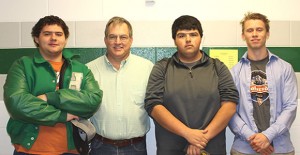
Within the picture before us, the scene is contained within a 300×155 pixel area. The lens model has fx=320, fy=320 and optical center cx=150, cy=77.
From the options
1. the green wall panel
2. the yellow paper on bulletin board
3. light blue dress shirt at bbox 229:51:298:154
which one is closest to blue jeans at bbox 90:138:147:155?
light blue dress shirt at bbox 229:51:298:154

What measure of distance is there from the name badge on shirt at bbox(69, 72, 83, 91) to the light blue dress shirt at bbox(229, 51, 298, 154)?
43.4 inches

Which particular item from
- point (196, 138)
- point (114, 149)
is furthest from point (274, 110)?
point (114, 149)

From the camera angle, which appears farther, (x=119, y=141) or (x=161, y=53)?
(x=161, y=53)

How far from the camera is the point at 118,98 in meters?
2.25

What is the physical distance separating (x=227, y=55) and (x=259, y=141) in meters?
0.87

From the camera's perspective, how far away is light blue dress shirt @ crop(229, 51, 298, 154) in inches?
86.6

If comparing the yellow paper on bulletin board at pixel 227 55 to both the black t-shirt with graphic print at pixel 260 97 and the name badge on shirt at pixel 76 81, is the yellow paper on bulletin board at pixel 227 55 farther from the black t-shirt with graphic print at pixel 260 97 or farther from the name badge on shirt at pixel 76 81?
the name badge on shirt at pixel 76 81

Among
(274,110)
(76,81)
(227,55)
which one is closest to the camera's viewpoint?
(76,81)

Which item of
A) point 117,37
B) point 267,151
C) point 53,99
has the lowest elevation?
point 267,151

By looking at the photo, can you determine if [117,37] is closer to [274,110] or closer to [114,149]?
[114,149]

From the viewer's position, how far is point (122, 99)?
2.25 m

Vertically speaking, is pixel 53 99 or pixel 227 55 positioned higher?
pixel 227 55

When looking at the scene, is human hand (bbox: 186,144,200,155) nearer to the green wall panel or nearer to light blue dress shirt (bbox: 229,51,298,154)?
light blue dress shirt (bbox: 229,51,298,154)

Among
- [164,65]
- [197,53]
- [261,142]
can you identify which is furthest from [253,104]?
[164,65]
